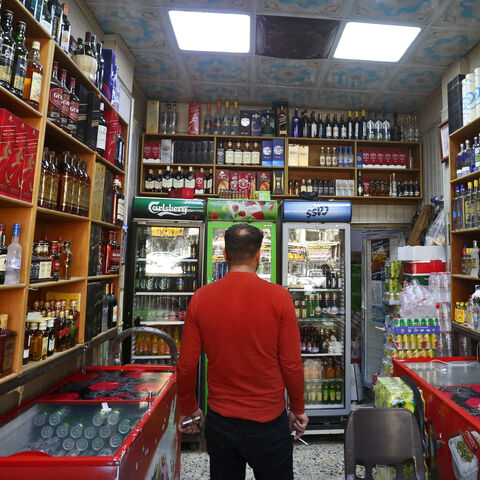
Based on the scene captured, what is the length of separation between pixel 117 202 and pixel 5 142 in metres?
1.34

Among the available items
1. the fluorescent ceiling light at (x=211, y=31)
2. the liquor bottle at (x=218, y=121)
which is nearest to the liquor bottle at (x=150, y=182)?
the liquor bottle at (x=218, y=121)

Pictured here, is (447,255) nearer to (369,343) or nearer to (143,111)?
(369,343)

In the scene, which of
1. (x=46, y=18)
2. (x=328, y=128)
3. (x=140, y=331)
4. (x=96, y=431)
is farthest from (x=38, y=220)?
(x=328, y=128)

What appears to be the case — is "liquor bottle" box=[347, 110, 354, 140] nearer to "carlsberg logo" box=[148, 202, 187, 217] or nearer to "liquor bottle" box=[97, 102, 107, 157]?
"carlsberg logo" box=[148, 202, 187, 217]

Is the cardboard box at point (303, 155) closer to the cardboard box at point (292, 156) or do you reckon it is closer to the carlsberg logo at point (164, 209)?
the cardboard box at point (292, 156)

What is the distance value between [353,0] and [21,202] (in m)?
3.01

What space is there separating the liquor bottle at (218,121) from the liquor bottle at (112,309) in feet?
9.02

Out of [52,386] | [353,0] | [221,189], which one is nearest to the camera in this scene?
[52,386]

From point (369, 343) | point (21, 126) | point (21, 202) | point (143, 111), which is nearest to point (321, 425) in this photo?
point (369, 343)

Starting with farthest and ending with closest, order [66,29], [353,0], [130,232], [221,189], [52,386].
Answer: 1. [221,189]
2. [130,232]
3. [353,0]
4. [52,386]
5. [66,29]

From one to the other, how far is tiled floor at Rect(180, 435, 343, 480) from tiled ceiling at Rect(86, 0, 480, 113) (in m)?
4.09

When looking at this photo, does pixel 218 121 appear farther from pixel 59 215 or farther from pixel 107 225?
pixel 59 215

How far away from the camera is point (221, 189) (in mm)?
4496

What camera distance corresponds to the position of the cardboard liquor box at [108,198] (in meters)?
2.60
